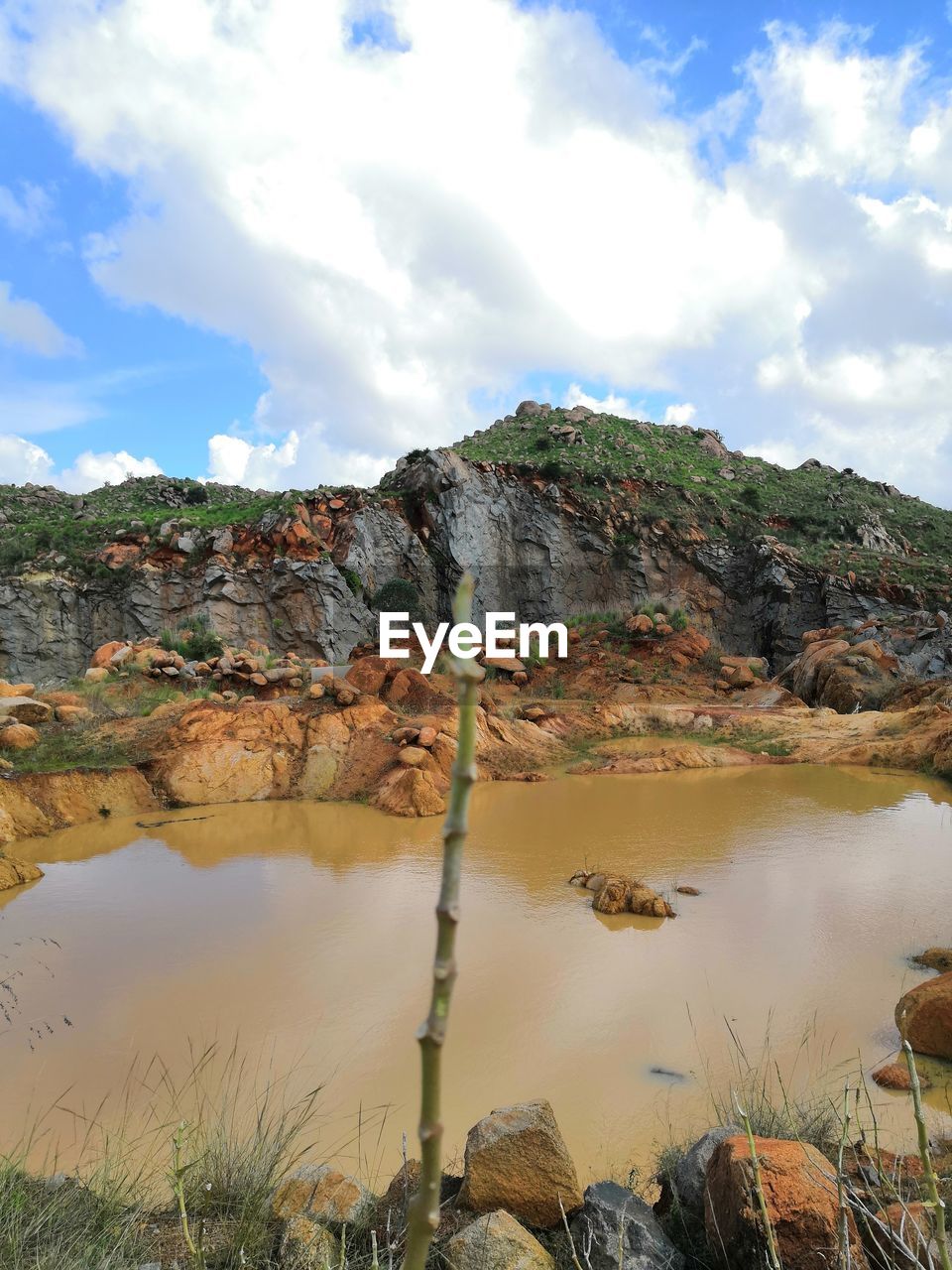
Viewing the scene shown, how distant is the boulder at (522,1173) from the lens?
293cm

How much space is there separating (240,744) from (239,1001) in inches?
320

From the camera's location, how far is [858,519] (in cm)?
3566

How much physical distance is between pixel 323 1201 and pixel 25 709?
13600 millimetres

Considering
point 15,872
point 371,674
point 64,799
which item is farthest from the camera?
point 371,674

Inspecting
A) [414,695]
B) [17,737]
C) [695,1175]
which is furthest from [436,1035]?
[414,695]

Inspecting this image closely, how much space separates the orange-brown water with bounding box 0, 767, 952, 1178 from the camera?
15.0 feet

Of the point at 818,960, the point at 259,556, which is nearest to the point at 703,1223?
the point at 818,960

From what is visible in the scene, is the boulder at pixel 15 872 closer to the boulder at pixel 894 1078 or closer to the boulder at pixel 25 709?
the boulder at pixel 25 709

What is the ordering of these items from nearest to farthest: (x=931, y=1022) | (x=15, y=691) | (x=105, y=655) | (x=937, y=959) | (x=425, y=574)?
1. (x=931, y=1022)
2. (x=937, y=959)
3. (x=15, y=691)
4. (x=105, y=655)
5. (x=425, y=574)

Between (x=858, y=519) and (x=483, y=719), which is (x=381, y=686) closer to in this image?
(x=483, y=719)

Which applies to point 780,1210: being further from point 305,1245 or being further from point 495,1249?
point 305,1245

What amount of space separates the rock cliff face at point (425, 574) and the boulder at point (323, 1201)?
2456cm

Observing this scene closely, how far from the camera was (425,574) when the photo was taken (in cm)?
3372

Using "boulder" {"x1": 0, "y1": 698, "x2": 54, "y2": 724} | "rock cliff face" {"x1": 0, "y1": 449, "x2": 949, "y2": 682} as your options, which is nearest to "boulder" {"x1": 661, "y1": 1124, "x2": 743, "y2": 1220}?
"boulder" {"x1": 0, "y1": 698, "x2": 54, "y2": 724}
